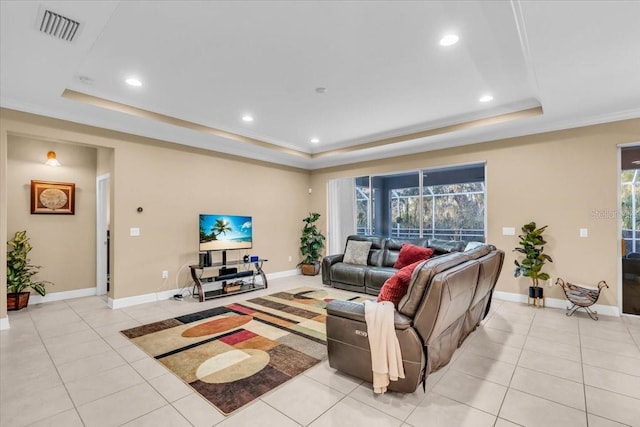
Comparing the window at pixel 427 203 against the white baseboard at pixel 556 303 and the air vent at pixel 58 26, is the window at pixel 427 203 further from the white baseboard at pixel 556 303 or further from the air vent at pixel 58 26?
the air vent at pixel 58 26

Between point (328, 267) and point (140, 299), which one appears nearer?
point (140, 299)

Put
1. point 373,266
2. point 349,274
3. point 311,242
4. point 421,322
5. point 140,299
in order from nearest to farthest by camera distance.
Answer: point 421,322 < point 140,299 < point 349,274 < point 373,266 < point 311,242

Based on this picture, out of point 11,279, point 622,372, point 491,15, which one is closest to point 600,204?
point 622,372

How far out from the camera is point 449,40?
2.71m

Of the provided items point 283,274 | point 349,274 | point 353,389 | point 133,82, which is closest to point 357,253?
point 349,274

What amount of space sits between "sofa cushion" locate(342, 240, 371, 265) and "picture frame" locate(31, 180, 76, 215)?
5.02 meters

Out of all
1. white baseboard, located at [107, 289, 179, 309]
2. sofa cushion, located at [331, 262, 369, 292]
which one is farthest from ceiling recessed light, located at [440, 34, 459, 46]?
white baseboard, located at [107, 289, 179, 309]

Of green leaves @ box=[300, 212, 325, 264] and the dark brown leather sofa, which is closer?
the dark brown leather sofa

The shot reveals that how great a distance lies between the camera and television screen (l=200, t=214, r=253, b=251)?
5344 millimetres

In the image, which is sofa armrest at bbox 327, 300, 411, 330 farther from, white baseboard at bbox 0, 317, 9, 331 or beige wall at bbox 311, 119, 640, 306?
white baseboard at bbox 0, 317, 9, 331

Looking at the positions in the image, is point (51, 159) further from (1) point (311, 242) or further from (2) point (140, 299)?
(1) point (311, 242)

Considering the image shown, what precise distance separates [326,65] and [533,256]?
408 centimetres

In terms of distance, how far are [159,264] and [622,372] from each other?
5910mm

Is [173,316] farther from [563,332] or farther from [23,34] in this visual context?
[563,332]
